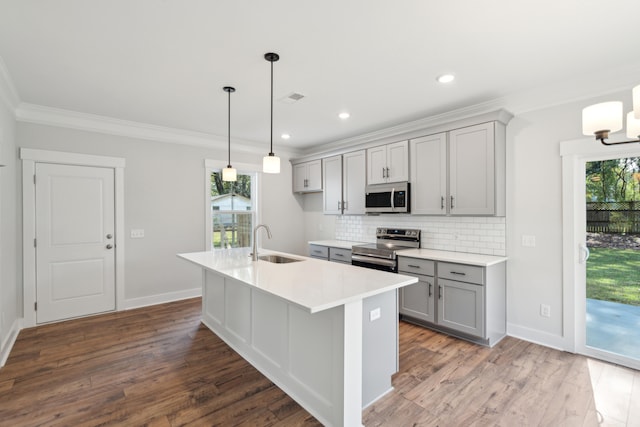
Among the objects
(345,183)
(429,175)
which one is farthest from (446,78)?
(345,183)

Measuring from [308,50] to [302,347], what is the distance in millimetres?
2147

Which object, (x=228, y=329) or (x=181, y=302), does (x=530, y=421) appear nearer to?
(x=228, y=329)

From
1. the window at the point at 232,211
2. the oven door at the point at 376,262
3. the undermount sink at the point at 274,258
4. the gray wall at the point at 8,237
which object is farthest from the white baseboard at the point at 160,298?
the oven door at the point at 376,262

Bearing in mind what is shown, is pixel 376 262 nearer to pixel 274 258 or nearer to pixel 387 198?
pixel 387 198

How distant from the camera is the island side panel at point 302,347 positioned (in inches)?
74.6

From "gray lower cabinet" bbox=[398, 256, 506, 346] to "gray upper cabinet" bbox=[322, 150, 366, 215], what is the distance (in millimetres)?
1358

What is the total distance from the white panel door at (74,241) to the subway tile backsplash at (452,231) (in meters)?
3.59

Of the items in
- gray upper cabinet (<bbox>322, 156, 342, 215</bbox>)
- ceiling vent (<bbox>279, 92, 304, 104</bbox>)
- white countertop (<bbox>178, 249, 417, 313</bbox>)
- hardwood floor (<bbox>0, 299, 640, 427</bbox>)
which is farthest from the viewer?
gray upper cabinet (<bbox>322, 156, 342, 215</bbox>)

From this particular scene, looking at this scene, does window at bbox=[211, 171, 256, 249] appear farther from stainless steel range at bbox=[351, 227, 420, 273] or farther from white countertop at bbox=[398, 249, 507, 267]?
white countertop at bbox=[398, 249, 507, 267]

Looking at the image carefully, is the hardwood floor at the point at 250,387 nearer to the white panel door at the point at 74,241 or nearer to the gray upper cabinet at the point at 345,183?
the white panel door at the point at 74,241

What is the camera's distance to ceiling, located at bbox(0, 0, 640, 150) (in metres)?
1.89

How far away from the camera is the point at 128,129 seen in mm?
4207

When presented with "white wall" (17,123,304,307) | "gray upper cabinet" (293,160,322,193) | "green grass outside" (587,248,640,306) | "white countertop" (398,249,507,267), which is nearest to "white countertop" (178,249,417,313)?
"white countertop" (398,249,507,267)

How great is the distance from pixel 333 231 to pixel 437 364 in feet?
10.1
